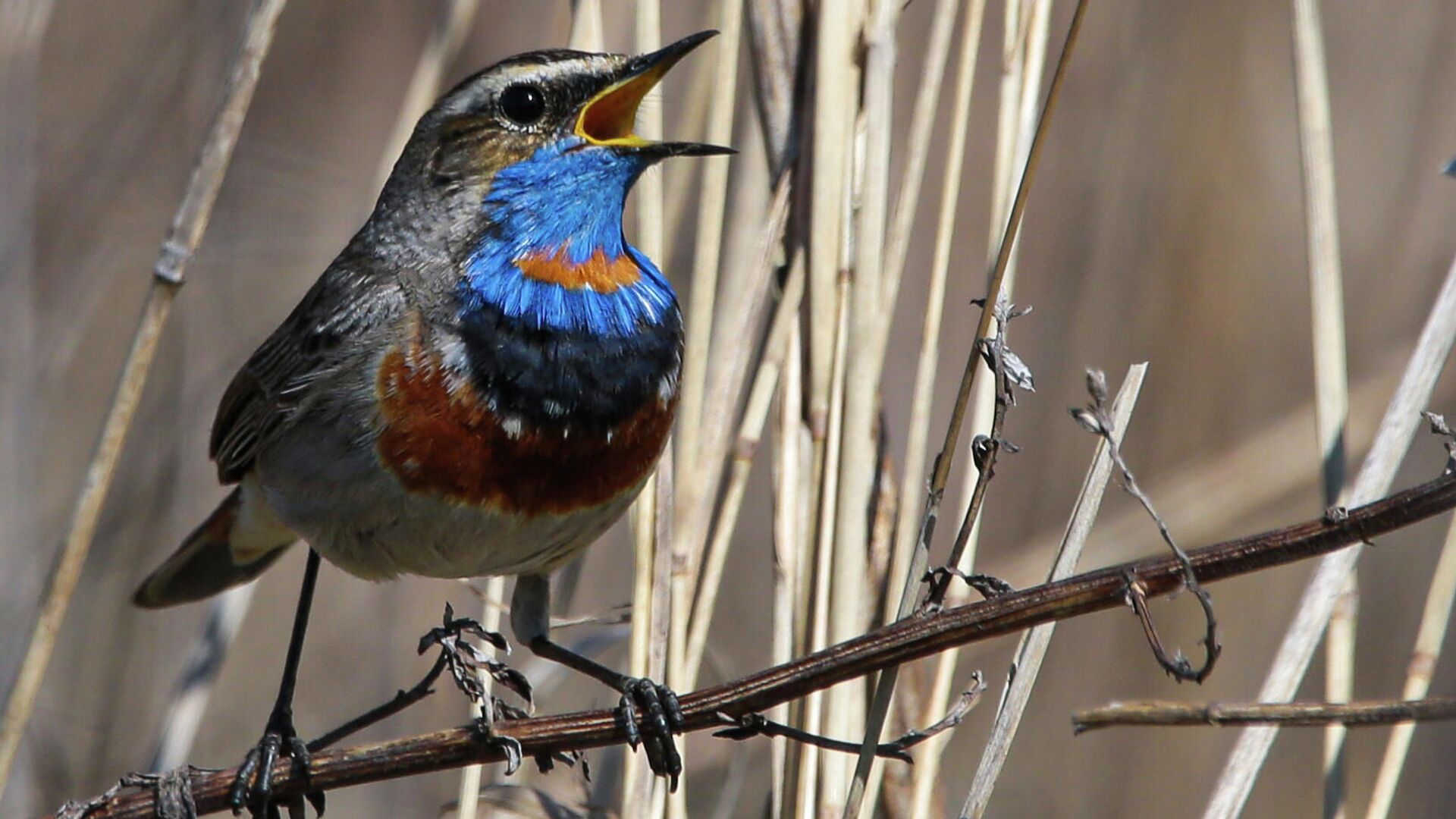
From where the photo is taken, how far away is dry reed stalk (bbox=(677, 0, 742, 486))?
2506 millimetres

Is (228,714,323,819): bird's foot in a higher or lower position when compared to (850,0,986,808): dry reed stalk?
lower

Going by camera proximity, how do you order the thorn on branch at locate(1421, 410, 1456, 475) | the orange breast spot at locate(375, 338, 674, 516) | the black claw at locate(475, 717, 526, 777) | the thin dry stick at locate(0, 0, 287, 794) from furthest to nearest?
the orange breast spot at locate(375, 338, 674, 516), the thin dry stick at locate(0, 0, 287, 794), the black claw at locate(475, 717, 526, 777), the thorn on branch at locate(1421, 410, 1456, 475)

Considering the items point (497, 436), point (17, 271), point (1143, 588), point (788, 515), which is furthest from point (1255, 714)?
point (17, 271)

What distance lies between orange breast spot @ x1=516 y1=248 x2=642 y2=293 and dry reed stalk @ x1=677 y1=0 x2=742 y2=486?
26 centimetres

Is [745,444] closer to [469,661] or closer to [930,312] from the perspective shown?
[930,312]

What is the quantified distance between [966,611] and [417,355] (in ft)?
4.37

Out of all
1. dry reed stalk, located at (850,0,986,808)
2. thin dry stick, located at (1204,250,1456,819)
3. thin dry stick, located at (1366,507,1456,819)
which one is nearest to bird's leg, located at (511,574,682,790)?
dry reed stalk, located at (850,0,986,808)

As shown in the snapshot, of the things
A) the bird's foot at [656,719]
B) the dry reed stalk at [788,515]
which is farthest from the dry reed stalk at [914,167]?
the bird's foot at [656,719]

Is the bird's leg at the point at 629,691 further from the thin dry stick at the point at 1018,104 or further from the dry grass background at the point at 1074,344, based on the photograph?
the dry grass background at the point at 1074,344

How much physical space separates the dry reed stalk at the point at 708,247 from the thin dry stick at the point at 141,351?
2.50ft

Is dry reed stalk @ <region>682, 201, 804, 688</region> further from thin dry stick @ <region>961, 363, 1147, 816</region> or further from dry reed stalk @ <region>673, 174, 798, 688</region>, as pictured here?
thin dry stick @ <region>961, 363, 1147, 816</region>

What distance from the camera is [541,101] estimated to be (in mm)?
2764

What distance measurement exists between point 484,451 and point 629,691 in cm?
56

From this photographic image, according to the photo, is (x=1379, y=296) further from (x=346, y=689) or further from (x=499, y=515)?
(x=346, y=689)
